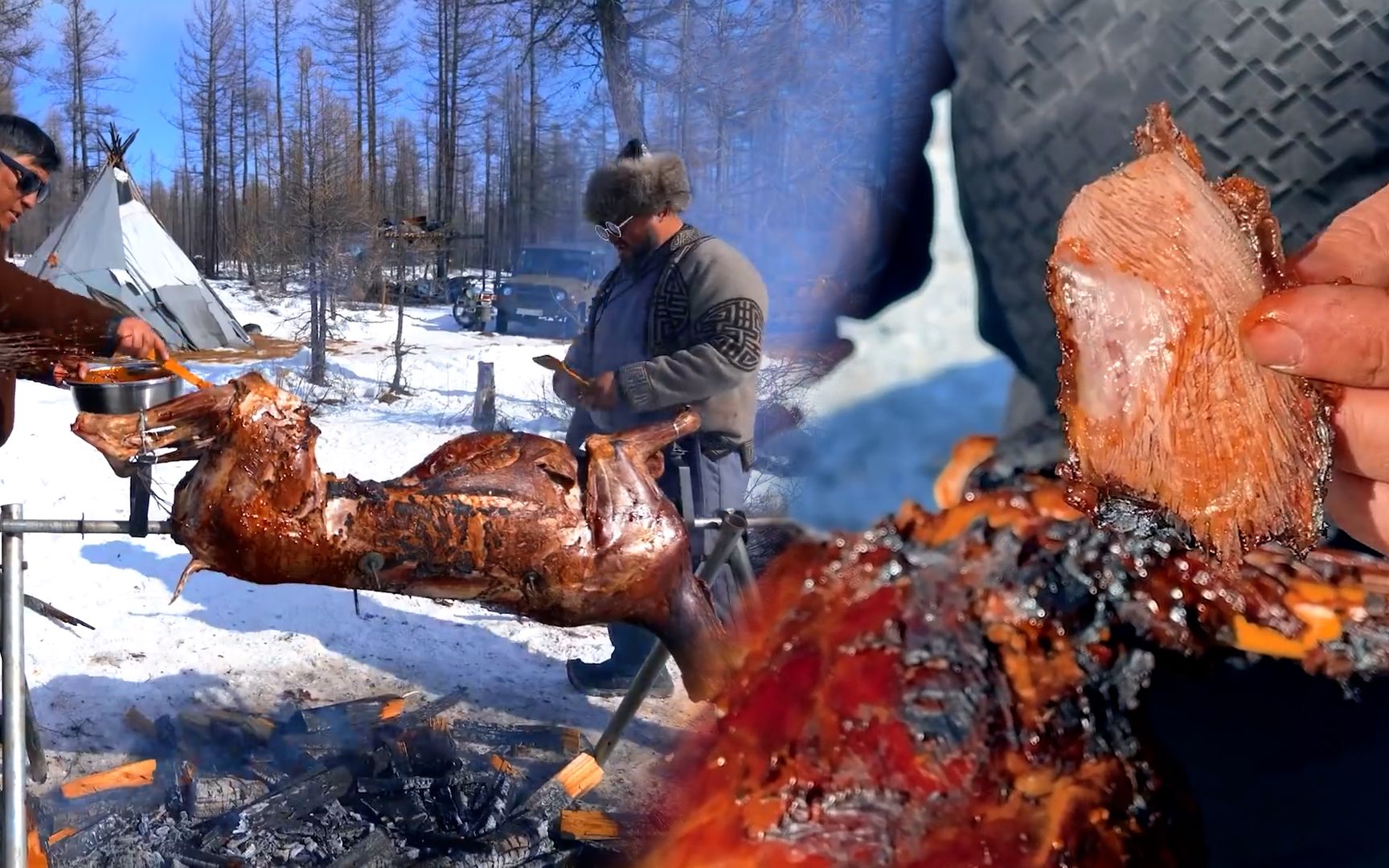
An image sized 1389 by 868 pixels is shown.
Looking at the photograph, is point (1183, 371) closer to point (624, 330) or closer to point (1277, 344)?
point (1277, 344)

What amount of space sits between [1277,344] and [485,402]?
6965 mm

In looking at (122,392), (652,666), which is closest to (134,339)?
(122,392)

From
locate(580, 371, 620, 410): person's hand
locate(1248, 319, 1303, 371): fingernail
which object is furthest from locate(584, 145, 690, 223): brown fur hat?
locate(1248, 319, 1303, 371): fingernail

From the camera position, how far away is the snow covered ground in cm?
119

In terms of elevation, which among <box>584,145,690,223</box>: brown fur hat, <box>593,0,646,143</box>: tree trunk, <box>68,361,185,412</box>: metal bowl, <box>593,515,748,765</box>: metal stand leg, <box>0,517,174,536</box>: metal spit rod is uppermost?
<box>593,0,646,143</box>: tree trunk

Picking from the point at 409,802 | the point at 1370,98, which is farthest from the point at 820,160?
the point at 409,802

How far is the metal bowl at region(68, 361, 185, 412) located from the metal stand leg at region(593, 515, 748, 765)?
1.57 meters

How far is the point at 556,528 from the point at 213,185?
2135 cm

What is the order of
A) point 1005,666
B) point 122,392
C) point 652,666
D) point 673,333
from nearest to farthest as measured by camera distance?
point 1005,666
point 652,666
point 122,392
point 673,333

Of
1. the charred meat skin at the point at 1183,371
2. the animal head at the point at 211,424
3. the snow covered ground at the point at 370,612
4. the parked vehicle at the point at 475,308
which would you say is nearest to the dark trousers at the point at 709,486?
the snow covered ground at the point at 370,612

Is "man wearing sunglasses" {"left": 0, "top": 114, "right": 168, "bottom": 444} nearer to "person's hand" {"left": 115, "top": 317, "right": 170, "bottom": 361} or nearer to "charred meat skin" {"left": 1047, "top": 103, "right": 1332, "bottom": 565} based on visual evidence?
"person's hand" {"left": 115, "top": 317, "right": 170, "bottom": 361}

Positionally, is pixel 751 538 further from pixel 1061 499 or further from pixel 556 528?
pixel 1061 499

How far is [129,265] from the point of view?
10812 mm

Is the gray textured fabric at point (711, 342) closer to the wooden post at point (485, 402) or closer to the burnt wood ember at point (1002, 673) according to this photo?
the burnt wood ember at point (1002, 673)
